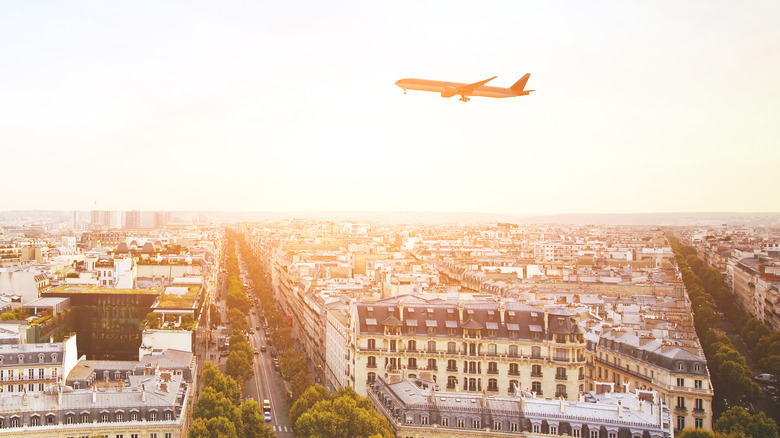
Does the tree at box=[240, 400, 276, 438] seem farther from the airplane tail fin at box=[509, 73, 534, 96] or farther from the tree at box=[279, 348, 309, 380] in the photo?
the airplane tail fin at box=[509, 73, 534, 96]

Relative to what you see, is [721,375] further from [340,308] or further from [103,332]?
[103,332]

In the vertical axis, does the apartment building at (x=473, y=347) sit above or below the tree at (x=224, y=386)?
above

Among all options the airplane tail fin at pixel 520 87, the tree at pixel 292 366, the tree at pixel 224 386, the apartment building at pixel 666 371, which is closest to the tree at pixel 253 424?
the tree at pixel 224 386

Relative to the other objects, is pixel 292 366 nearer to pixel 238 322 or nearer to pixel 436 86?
pixel 238 322

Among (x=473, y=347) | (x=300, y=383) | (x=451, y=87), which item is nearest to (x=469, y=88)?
(x=451, y=87)

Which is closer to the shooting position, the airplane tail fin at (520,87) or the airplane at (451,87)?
the airplane at (451,87)

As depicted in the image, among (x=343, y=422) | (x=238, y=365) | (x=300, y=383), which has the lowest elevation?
(x=300, y=383)

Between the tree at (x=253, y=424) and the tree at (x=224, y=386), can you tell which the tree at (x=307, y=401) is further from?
the tree at (x=224, y=386)
